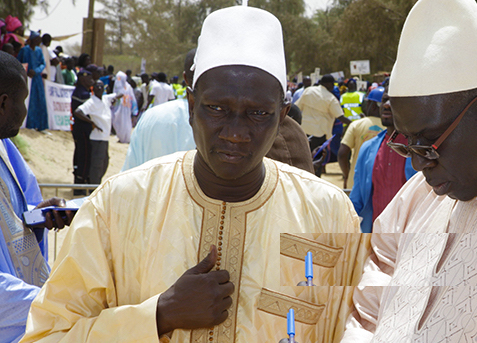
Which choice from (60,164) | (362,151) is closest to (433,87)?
(362,151)

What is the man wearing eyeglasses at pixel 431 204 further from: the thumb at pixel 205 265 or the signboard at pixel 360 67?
the signboard at pixel 360 67

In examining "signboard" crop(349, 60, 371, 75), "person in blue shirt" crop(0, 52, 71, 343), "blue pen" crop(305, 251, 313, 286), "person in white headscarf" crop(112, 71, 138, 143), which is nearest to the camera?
"blue pen" crop(305, 251, 313, 286)

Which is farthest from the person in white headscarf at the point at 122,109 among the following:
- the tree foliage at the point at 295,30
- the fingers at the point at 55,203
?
the tree foliage at the point at 295,30

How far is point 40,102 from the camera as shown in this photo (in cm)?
1284

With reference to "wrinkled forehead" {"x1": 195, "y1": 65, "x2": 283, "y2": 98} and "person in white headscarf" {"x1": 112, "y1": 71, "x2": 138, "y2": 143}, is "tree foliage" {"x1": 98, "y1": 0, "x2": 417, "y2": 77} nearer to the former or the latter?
"person in white headscarf" {"x1": 112, "y1": 71, "x2": 138, "y2": 143}

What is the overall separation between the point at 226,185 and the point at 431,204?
28.5 inches

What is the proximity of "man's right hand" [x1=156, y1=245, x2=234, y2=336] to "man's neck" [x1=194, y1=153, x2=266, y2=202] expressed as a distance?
324 mm

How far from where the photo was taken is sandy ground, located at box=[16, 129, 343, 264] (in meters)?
11.6

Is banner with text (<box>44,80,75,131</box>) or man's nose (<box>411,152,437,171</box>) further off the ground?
man's nose (<box>411,152,437,171</box>)

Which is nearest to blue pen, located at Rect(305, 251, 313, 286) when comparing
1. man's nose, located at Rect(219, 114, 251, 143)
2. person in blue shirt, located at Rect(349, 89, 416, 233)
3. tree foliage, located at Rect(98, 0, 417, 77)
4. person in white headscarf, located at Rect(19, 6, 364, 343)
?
person in white headscarf, located at Rect(19, 6, 364, 343)

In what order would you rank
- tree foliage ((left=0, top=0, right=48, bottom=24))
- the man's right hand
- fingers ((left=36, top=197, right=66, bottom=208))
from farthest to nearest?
tree foliage ((left=0, top=0, right=48, bottom=24))
fingers ((left=36, top=197, right=66, bottom=208))
the man's right hand

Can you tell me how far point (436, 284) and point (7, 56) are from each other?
8.09ft

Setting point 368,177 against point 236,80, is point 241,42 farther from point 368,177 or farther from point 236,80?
point 368,177

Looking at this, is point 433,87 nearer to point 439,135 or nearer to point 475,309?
point 439,135
